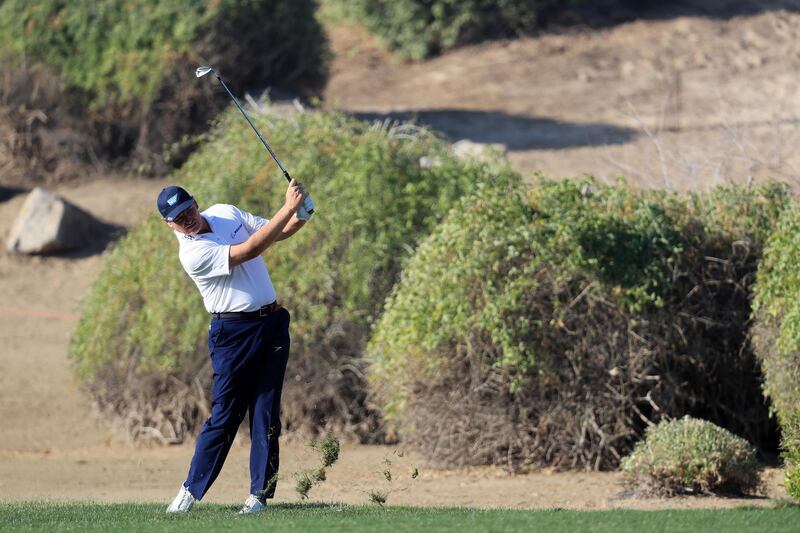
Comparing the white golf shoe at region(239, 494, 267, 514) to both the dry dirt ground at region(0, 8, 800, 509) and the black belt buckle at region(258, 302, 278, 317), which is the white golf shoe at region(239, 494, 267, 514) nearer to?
the black belt buckle at region(258, 302, 278, 317)

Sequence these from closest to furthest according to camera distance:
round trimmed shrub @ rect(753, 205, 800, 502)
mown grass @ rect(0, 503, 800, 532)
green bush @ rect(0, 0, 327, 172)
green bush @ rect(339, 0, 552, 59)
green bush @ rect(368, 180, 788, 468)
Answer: mown grass @ rect(0, 503, 800, 532) < round trimmed shrub @ rect(753, 205, 800, 502) < green bush @ rect(368, 180, 788, 468) < green bush @ rect(0, 0, 327, 172) < green bush @ rect(339, 0, 552, 59)

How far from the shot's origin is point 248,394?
320 inches

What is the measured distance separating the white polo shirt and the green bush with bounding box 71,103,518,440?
449 cm

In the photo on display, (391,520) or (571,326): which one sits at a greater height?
(391,520)

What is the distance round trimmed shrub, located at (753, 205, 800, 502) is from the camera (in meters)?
10.4

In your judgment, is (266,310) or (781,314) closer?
(266,310)

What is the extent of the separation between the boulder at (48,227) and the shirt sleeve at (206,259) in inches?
463

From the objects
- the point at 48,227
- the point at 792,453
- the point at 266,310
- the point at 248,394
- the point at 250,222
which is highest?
the point at 250,222

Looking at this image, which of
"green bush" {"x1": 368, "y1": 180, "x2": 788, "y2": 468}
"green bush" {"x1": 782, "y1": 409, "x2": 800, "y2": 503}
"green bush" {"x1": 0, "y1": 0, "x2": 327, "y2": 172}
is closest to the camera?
"green bush" {"x1": 782, "y1": 409, "x2": 800, "y2": 503}

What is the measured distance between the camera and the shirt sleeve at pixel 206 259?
A: 25.6 ft

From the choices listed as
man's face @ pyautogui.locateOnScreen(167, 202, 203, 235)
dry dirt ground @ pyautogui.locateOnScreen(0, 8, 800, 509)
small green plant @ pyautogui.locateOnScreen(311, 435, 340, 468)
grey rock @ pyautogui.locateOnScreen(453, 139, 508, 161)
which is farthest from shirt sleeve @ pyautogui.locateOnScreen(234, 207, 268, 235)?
grey rock @ pyautogui.locateOnScreen(453, 139, 508, 161)

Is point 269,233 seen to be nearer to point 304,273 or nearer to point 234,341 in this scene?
point 234,341

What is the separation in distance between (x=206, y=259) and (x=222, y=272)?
12 cm

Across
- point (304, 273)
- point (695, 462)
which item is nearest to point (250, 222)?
point (695, 462)
